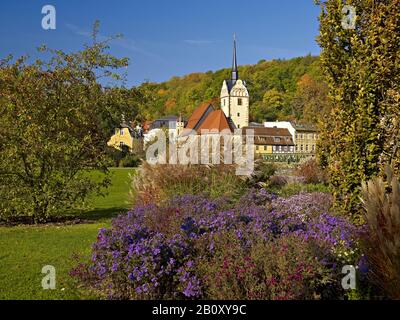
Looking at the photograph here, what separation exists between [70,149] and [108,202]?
6.86 m

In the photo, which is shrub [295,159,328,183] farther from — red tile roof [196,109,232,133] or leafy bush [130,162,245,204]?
red tile roof [196,109,232,133]

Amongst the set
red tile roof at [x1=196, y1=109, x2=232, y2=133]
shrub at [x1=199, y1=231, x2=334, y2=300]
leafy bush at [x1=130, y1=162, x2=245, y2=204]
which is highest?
red tile roof at [x1=196, y1=109, x2=232, y2=133]

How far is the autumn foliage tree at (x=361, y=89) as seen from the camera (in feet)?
23.7

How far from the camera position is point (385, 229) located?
13.8 ft

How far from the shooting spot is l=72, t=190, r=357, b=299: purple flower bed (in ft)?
16.1

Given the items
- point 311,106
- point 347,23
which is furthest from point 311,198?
point 311,106

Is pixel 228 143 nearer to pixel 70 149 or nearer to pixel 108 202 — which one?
pixel 70 149

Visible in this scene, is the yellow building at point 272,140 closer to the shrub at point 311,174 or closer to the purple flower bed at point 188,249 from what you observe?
the shrub at point 311,174

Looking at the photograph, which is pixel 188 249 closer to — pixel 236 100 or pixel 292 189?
pixel 292 189

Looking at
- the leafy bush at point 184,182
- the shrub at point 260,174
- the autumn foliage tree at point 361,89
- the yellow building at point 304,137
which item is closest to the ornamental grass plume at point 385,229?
the autumn foliage tree at point 361,89

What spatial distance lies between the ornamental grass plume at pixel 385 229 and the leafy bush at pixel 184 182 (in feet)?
22.0

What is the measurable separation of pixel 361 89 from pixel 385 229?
356 cm

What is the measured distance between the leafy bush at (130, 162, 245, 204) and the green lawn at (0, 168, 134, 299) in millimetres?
1438

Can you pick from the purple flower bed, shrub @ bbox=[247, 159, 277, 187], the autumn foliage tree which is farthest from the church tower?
the purple flower bed
